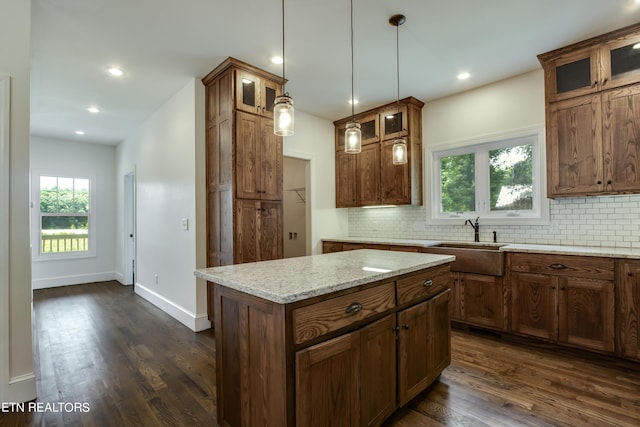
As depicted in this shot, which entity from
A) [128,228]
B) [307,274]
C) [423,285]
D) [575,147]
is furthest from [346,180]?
[128,228]

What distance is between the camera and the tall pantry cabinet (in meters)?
3.10

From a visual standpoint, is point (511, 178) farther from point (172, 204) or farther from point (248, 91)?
point (172, 204)

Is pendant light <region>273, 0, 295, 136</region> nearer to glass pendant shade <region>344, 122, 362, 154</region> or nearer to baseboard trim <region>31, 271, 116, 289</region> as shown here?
glass pendant shade <region>344, 122, 362, 154</region>

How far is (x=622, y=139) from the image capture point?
2.64 m

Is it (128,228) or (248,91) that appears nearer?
(248,91)

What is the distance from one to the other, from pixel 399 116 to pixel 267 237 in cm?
240

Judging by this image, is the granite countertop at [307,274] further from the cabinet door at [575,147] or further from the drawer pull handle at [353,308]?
the cabinet door at [575,147]

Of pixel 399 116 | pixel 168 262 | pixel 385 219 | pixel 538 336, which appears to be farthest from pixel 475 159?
pixel 168 262

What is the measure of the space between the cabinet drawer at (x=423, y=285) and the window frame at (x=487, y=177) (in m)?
1.78

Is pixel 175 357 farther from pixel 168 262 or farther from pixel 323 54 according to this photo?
pixel 323 54

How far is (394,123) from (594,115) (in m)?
2.10

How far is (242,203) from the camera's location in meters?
3.14

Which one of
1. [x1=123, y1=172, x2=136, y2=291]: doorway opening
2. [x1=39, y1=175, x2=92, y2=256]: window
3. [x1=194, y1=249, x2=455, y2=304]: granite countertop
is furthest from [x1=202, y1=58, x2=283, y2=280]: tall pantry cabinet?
[x1=39, y1=175, x2=92, y2=256]: window

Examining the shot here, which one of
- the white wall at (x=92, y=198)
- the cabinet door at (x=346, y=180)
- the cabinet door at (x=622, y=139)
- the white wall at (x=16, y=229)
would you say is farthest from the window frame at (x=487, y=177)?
the white wall at (x=92, y=198)
